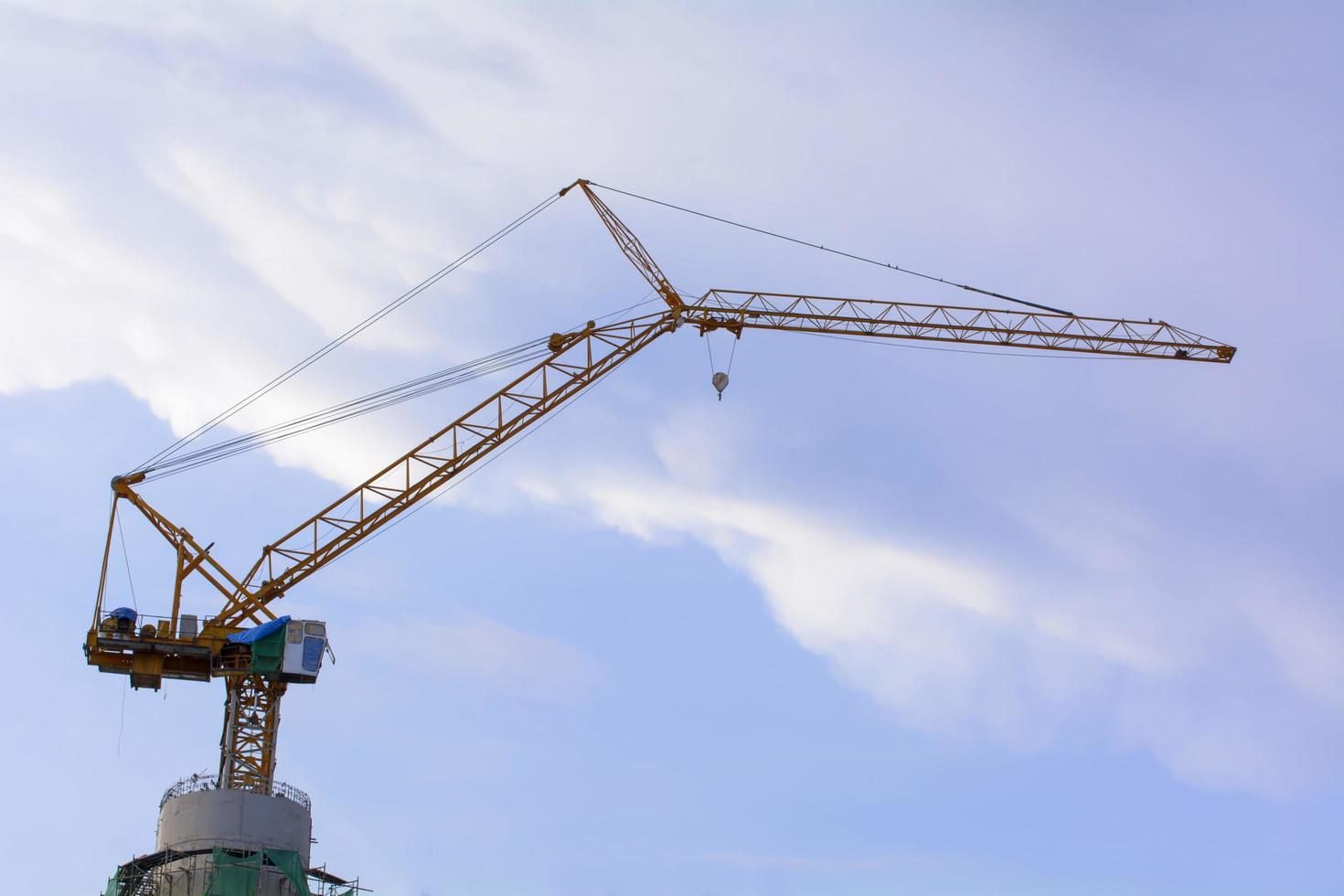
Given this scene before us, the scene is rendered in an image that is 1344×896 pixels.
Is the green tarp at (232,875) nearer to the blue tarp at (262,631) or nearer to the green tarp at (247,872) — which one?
the green tarp at (247,872)

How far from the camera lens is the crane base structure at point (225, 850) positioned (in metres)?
121

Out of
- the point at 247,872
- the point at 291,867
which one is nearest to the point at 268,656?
the point at 291,867

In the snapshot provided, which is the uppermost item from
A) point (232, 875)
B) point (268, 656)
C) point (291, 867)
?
point (268, 656)

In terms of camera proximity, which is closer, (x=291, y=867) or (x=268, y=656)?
(x=291, y=867)

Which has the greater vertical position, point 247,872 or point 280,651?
point 280,651

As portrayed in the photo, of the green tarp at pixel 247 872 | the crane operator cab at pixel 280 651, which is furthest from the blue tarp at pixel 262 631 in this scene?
the green tarp at pixel 247 872

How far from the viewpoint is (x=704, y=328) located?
158375 millimetres

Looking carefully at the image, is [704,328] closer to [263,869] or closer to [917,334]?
[917,334]

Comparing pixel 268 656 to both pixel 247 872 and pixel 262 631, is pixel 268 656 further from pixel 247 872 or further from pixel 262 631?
pixel 247 872

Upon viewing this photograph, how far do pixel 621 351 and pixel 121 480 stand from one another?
42.6 metres

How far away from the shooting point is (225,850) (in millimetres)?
122688

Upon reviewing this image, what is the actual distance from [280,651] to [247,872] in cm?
1749

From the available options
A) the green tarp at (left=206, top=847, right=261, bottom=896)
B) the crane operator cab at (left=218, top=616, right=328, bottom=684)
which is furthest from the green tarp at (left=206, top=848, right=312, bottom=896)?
the crane operator cab at (left=218, top=616, right=328, bottom=684)

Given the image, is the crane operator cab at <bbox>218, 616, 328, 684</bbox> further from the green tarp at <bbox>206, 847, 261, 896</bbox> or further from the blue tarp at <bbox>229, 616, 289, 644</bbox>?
the green tarp at <bbox>206, 847, 261, 896</bbox>
